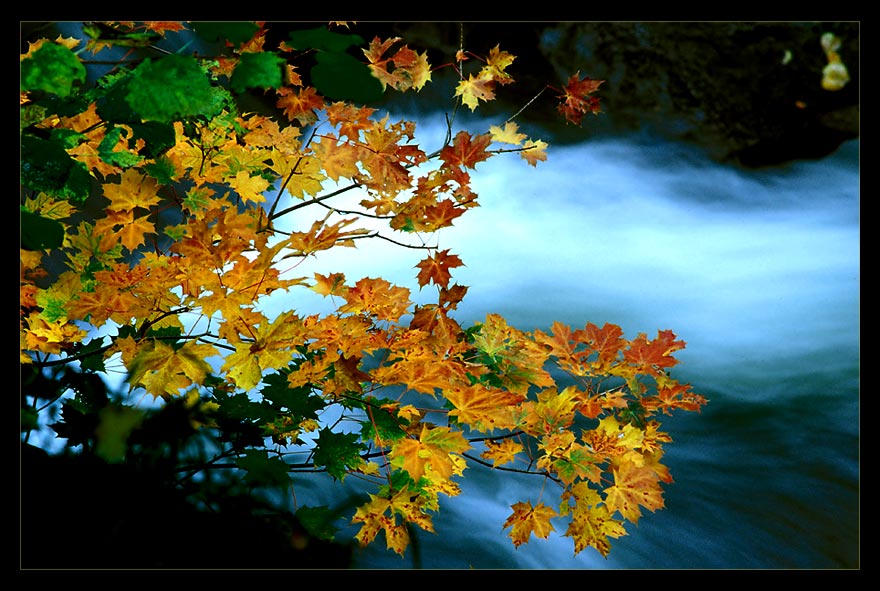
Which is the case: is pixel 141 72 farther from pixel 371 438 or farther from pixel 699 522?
pixel 699 522

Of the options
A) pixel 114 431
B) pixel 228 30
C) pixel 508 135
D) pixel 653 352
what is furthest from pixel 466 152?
pixel 114 431

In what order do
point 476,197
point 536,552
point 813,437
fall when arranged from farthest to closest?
point 813,437 < point 536,552 < point 476,197

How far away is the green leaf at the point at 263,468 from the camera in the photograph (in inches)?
64.5

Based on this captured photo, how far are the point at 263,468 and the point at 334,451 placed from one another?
0.57ft

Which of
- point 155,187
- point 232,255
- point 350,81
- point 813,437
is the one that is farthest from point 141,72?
point 813,437

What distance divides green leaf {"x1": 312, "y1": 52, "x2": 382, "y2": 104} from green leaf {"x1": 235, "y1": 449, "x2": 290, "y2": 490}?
1.14m

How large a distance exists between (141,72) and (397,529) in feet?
4.21

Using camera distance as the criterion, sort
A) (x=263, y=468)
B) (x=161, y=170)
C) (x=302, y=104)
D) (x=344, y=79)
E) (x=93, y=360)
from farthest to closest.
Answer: (x=302, y=104) < (x=93, y=360) < (x=263, y=468) < (x=161, y=170) < (x=344, y=79)

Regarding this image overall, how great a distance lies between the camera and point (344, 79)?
0.73 m

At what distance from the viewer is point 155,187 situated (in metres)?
1.44

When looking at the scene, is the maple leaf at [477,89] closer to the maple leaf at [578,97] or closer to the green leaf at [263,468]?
the maple leaf at [578,97]

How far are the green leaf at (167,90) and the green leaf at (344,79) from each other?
0.43 feet

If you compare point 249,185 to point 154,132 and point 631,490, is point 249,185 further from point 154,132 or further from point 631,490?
point 631,490

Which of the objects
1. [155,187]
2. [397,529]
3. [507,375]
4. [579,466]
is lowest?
[397,529]
